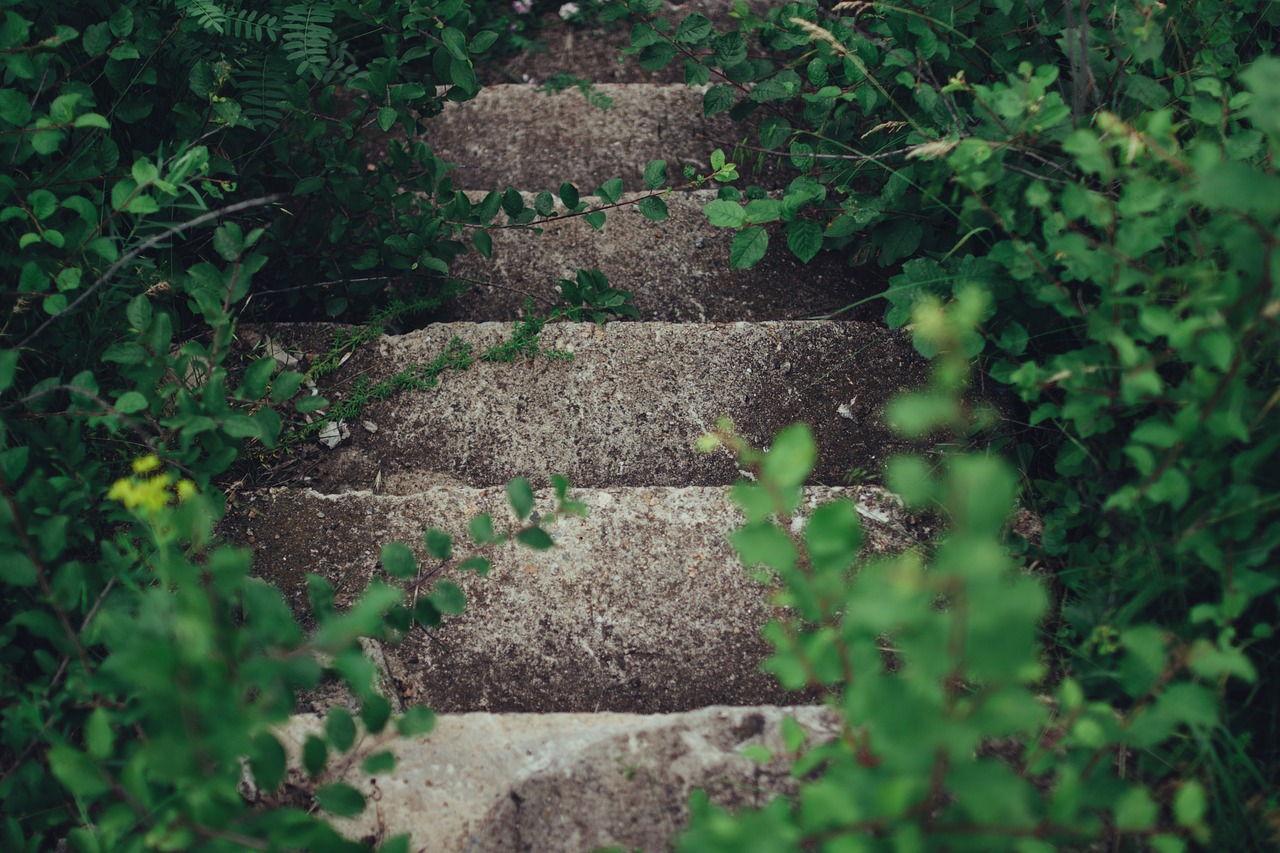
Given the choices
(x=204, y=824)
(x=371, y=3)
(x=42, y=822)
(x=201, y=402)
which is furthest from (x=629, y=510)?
(x=371, y=3)

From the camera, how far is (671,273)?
2.59 m

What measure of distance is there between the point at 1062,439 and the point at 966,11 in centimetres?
125

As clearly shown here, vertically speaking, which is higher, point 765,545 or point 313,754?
point 765,545

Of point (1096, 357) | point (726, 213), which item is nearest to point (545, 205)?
point (726, 213)

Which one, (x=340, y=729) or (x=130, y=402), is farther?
(x=130, y=402)

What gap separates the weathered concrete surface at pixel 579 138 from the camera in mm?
2996

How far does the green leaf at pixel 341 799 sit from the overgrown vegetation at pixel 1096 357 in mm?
544

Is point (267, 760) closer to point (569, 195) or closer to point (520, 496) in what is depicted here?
point (520, 496)

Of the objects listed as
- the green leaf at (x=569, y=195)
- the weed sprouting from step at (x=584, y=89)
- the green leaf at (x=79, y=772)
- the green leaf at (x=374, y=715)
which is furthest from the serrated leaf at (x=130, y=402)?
the weed sprouting from step at (x=584, y=89)

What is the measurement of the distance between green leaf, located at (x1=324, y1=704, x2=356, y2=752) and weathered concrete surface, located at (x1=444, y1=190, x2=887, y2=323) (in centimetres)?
Result: 166

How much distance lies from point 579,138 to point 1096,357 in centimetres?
230

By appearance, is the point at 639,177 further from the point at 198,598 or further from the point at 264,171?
the point at 198,598

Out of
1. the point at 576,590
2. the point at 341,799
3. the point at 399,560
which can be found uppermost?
the point at 399,560

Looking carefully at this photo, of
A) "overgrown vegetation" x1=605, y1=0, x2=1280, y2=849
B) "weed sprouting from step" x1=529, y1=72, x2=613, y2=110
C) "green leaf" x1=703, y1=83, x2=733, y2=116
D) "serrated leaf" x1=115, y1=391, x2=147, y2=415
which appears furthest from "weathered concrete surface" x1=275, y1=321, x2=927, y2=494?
"weed sprouting from step" x1=529, y1=72, x2=613, y2=110
